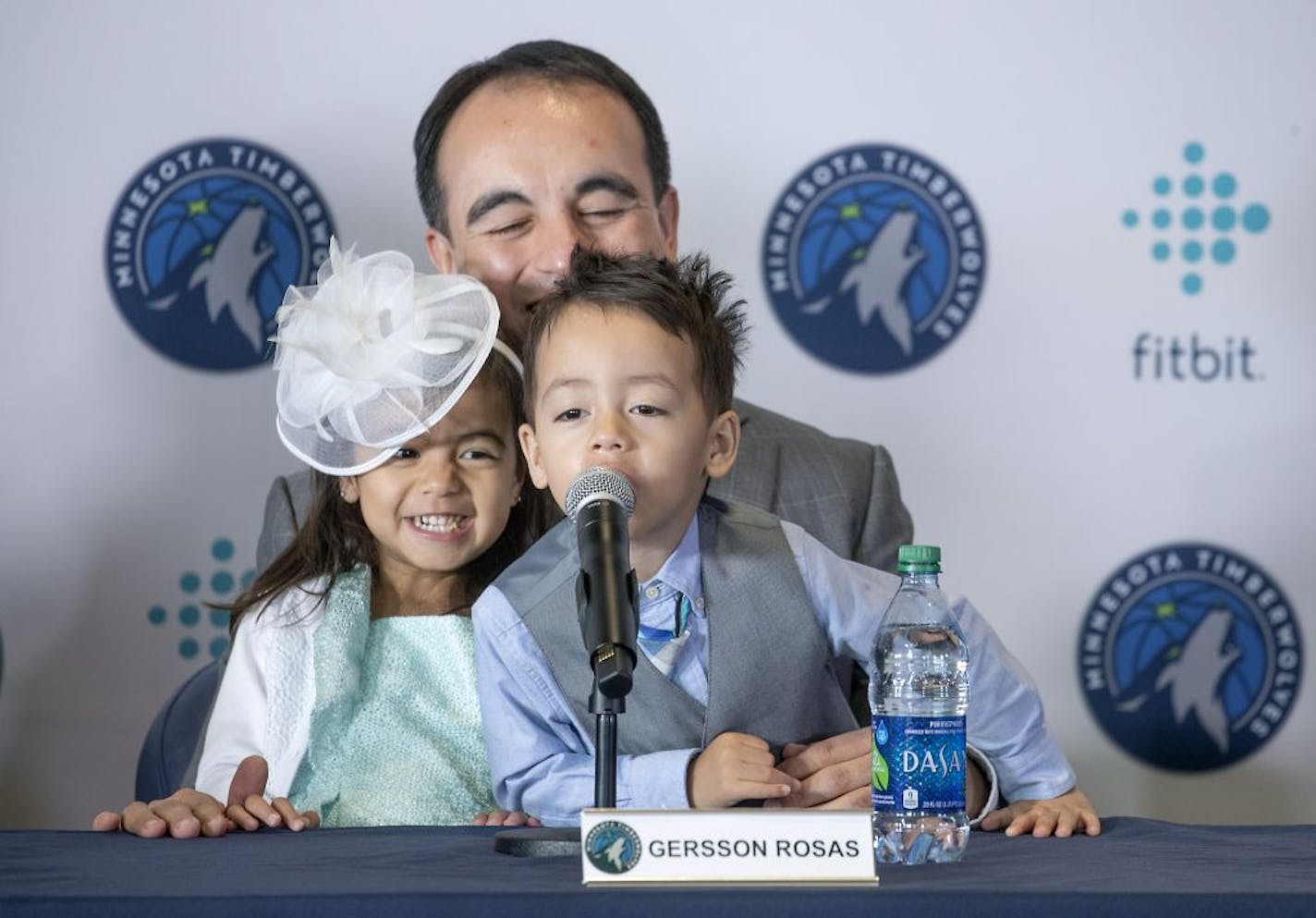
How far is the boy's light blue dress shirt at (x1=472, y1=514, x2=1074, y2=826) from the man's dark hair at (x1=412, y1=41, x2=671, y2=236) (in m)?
0.98

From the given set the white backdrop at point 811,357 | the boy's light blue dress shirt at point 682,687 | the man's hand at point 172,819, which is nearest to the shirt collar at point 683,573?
the boy's light blue dress shirt at point 682,687

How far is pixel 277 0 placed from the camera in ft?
9.30

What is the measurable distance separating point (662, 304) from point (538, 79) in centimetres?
95

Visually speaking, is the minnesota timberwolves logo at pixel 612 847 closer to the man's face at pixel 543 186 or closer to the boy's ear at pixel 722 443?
the boy's ear at pixel 722 443

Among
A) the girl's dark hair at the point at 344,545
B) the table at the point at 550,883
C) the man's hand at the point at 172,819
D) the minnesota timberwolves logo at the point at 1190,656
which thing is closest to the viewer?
the table at the point at 550,883

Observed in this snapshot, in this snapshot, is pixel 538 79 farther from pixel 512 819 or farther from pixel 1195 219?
pixel 512 819

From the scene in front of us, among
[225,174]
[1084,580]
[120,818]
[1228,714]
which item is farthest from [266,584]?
[1228,714]

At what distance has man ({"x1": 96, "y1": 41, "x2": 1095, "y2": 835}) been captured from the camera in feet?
8.04

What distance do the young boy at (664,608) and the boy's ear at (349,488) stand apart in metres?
0.43

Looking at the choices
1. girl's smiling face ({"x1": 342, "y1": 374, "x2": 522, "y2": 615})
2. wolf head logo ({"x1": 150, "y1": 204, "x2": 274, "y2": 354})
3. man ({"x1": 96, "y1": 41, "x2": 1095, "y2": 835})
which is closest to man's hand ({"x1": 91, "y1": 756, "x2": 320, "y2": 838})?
girl's smiling face ({"x1": 342, "y1": 374, "x2": 522, "y2": 615})

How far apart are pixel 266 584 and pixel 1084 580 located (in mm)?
1429

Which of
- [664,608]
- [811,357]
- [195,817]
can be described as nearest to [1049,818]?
[664,608]

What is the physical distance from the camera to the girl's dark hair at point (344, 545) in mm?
2115

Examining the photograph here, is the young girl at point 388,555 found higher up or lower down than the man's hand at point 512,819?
higher up
